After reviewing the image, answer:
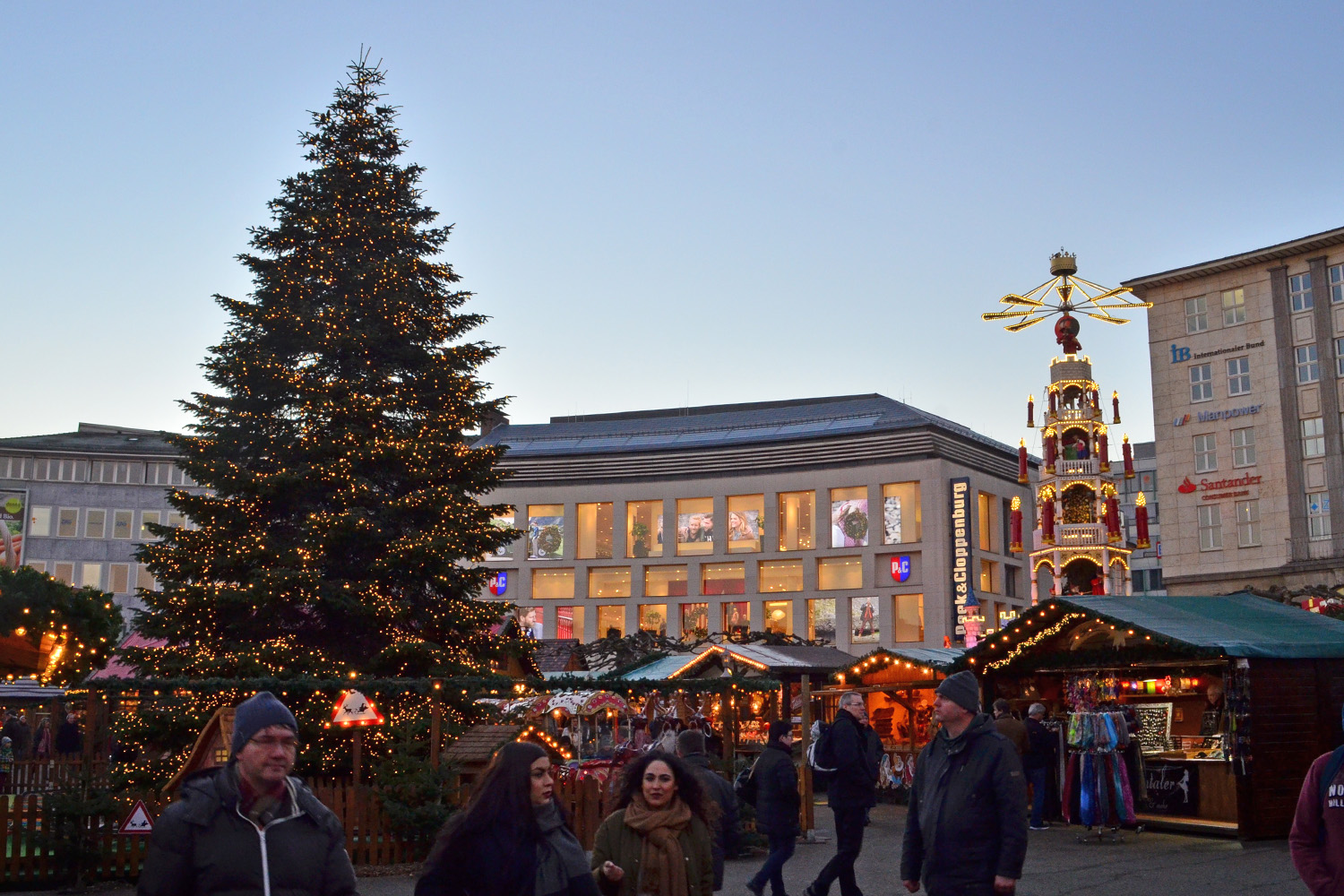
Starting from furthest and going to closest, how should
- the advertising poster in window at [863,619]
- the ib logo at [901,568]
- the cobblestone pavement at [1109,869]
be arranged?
the advertising poster in window at [863,619] → the ib logo at [901,568] → the cobblestone pavement at [1109,869]

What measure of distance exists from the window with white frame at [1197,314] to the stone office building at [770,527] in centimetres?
1145

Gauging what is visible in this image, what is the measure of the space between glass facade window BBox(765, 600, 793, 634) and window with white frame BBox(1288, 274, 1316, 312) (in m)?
26.1

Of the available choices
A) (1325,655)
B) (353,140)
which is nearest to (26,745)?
(353,140)

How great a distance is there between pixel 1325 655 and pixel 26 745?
24081mm

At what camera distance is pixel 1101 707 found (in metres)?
A: 18.9

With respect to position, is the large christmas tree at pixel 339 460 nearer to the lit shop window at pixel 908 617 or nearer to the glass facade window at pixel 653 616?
the lit shop window at pixel 908 617

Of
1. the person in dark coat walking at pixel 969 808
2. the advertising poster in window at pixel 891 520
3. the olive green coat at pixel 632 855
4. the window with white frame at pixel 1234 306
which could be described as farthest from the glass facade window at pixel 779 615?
the olive green coat at pixel 632 855

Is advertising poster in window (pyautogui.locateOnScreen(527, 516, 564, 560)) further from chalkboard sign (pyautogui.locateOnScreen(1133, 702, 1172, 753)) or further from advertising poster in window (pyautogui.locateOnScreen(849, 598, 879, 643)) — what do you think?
chalkboard sign (pyautogui.locateOnScreen(1133, 702, 1172, 753))

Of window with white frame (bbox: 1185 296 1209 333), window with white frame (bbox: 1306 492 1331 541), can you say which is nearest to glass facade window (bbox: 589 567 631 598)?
window with white frame (bbox: 1185 296 1209 333)

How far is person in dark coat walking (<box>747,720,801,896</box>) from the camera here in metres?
10.8

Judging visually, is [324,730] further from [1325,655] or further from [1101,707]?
[1325,655]

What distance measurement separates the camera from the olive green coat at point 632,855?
577cm

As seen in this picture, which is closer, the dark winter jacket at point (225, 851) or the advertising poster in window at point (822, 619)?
the dark winter jacket at point (225, 851)

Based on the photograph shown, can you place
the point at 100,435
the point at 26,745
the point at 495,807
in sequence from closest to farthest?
the point at 495,807 < the point at 26,745 < the point at 100,435
